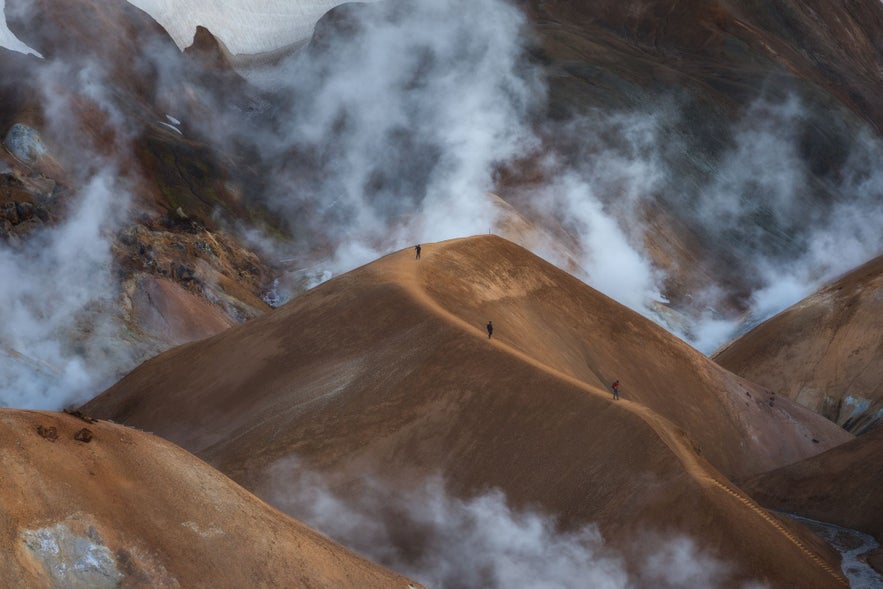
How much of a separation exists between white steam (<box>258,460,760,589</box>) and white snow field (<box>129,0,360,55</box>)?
250 feet

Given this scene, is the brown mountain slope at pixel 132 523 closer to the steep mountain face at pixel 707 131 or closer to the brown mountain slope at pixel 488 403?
the brown mountain slope at pixel 488 403

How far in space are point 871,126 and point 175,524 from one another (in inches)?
4142

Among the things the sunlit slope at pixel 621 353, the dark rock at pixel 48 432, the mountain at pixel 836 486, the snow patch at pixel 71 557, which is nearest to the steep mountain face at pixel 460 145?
the sunlit slope at pixel 621 353

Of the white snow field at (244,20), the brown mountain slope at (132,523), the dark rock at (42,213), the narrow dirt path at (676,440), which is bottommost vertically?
the brown mountain slope at (132,523)

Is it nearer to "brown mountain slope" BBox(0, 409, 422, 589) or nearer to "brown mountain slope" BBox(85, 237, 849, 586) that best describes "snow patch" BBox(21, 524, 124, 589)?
"brown mountain slope" BBox(0, 409, 422, 589)

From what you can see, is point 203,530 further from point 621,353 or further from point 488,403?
point 621,353

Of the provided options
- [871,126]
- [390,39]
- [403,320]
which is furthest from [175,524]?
[871,126]

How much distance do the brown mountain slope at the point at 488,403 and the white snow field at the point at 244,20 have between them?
5824 cm

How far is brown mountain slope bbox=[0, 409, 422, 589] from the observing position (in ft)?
95.0

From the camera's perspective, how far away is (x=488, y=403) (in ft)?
154

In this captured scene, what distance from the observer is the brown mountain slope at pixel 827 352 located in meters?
81.4

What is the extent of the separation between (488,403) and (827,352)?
4507 cm

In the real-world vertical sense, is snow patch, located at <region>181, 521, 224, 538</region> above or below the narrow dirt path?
below

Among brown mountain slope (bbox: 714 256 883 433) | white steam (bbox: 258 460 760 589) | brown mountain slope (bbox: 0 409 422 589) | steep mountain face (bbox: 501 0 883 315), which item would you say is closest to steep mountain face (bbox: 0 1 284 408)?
white steam (bbox: 258 460 760 589)
